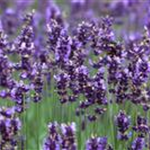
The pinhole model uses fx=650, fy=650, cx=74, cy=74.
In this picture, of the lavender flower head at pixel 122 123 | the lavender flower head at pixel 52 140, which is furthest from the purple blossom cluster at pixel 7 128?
the lavender flower head at pixel 122 123

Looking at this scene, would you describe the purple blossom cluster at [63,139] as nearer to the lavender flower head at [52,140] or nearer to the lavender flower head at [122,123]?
the lavender flower head at [52,140]

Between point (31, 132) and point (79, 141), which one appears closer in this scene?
point (79, 141)

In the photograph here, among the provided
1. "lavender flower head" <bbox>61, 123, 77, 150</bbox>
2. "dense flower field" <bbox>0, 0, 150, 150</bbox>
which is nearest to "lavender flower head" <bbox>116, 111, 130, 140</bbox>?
"dense flower field" <bbox>0, 0, 150, 150</bbox>

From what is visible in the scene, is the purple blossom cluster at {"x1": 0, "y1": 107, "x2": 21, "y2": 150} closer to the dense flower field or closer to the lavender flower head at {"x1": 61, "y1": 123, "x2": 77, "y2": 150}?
the dense flower field

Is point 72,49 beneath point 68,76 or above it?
above

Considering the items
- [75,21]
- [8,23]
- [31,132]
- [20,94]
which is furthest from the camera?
[75,21]

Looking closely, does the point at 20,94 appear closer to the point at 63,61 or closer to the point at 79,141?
the point at 63,61

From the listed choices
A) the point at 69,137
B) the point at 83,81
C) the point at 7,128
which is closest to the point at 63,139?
the point at 69,137

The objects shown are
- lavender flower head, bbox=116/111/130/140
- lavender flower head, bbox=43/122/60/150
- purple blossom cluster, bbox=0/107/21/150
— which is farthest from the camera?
lavender flower head, bbox=116/111/130/140

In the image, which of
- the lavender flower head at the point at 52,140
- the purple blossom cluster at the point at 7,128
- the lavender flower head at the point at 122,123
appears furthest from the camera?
the lavender flower head at the point at 122,123

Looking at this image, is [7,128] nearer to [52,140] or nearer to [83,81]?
[52,140]

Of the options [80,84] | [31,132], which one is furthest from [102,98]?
[31,132]
